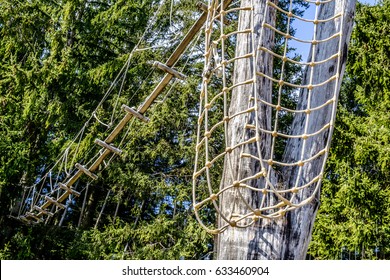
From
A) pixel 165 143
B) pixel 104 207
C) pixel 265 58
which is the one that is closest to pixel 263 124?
pixel 265 58

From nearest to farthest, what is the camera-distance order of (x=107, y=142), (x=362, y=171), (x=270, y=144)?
(x=270, y=144), (x=107, y=142), (x=362, y=171)

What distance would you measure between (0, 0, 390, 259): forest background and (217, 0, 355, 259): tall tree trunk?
4698 millimetres

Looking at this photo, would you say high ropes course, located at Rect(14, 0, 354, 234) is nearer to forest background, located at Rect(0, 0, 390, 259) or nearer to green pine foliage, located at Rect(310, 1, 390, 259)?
forest background, located at Rect(0, 0, 390, 259)

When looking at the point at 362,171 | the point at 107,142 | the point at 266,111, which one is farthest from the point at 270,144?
the point at 362,171

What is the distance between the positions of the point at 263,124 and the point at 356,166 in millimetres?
5393

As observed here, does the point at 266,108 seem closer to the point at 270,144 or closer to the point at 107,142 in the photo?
the point at 270,144

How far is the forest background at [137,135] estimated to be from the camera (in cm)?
626

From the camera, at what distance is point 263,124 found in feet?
4.72

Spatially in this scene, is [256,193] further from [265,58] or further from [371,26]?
[371,26]

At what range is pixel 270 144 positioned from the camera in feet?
4.63

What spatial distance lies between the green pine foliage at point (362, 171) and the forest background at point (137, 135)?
0.01 meters

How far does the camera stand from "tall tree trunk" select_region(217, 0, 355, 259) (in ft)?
4.45

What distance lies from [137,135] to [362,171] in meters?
2.61

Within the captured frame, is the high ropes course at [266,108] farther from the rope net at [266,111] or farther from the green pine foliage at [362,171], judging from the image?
the green pine foliage at [362,171]
